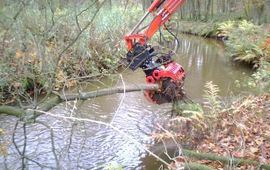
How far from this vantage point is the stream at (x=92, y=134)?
5863 millimetres

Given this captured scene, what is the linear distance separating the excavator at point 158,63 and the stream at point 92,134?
2.13 ft

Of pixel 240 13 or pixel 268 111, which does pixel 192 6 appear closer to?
pixel 240 13

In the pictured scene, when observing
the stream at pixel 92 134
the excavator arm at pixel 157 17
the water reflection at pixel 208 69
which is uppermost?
the excavator arm at pixel 157 17

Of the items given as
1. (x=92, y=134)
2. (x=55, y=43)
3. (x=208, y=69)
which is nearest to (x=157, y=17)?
(x=92, y=134)

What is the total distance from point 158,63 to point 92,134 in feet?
5.73

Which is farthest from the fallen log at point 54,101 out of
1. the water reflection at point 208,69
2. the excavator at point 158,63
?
the water reflection at point 208,69

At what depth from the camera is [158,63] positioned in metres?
6.94

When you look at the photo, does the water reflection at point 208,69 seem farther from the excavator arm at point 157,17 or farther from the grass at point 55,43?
the excavator arm at point 157,17

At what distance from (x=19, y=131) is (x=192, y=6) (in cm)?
2811

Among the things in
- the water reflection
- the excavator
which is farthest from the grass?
the water reflection

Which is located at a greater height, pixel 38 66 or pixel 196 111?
pixel 38 66

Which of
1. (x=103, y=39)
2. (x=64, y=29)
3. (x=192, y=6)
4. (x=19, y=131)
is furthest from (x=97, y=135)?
(x=192, y=6)

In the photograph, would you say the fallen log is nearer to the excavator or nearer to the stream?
the stream

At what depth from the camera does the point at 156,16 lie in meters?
7.01
